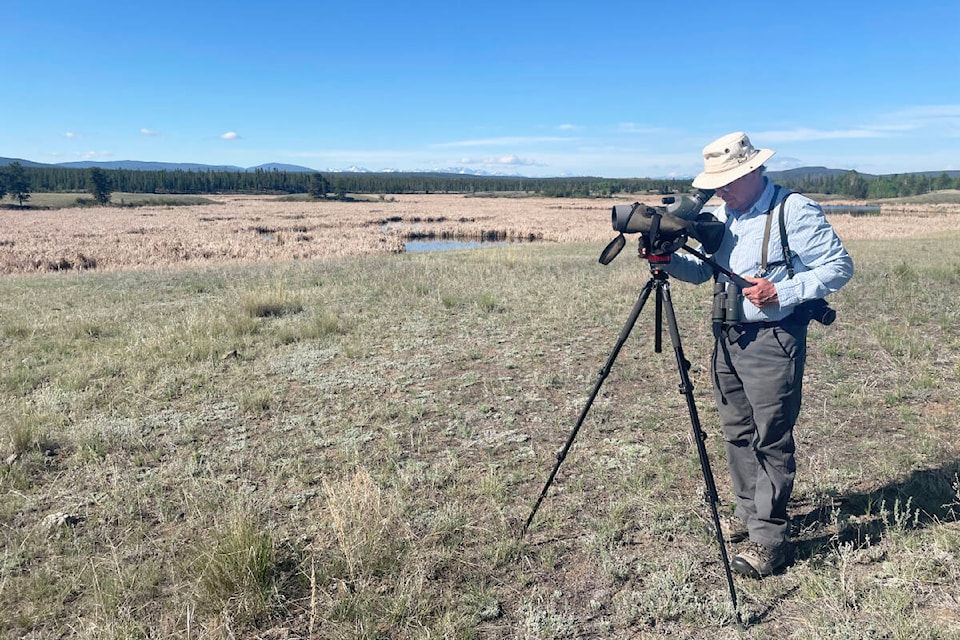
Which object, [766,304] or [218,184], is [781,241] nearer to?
[766,304]

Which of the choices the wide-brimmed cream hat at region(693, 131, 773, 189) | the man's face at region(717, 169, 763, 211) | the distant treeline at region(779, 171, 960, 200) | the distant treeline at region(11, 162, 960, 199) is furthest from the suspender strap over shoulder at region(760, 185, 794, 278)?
the distant treeline at region(779, 171, 960, 200)

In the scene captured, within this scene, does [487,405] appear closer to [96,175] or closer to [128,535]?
[128,535]

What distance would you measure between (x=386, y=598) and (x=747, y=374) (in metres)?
2.38

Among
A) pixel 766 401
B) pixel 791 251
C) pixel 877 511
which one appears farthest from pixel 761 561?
pixel 791 251

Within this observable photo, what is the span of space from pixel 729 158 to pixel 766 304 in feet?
2.70

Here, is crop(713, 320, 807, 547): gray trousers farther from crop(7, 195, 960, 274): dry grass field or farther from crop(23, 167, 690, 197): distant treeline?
crop(23, 167, 690, 197): distant treeline

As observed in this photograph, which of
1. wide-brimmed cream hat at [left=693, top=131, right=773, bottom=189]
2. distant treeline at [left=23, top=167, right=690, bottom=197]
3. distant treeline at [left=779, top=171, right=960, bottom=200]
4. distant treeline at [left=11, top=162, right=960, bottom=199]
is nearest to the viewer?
wide-brimmed cream hat at [left=693, top=131, right=773, bottom=189]

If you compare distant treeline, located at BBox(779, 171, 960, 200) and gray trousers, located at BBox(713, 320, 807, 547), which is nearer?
gray trousers, located at BBox(713, 320, 807, 547)

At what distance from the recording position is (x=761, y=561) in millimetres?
3008

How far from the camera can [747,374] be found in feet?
9.81

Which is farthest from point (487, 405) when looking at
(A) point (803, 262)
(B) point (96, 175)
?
(B) point (96, 175)

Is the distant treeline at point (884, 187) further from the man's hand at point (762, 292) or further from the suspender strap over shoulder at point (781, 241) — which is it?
the man's hand at point (762, 292)

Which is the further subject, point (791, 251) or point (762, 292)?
point (791, 251)

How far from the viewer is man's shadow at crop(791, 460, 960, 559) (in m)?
3.25
